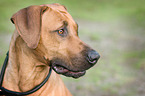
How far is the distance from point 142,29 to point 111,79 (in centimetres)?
537

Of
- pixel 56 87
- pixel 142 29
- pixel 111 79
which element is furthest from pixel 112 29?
pixel 56 87

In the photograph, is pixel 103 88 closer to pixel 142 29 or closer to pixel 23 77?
pixel 23 77

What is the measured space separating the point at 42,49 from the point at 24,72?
481 millimetres

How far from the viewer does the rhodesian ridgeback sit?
3088 millimetres

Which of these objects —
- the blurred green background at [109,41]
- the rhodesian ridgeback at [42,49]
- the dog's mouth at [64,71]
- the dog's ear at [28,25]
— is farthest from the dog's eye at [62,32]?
the blurred green background at [109,41]

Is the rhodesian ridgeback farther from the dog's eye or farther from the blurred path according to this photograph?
the blurred path

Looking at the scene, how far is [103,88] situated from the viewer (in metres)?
5.98

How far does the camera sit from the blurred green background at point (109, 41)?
6.13 meters

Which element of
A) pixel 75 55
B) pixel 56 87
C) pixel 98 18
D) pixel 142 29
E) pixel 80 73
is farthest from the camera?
pixel 98 18

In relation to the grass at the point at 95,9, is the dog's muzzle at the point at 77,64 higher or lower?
higher

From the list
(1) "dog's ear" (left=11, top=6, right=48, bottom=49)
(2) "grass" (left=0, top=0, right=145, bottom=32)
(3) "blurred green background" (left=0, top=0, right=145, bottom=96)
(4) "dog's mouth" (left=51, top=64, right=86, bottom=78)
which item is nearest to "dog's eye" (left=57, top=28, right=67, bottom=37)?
(1) "dog's ear" (left=11, top=6, right=48, bottom=49)

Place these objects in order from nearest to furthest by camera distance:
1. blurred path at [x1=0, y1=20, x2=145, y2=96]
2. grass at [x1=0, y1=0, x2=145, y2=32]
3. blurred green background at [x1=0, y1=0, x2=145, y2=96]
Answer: blurred path at [x1=0, y1=20, x2=145, y2=96], blurred green background at [x1=0, y1=0, x2=145, y2=96], grass at [x1=0, y1=0, x2=145, y2=32]

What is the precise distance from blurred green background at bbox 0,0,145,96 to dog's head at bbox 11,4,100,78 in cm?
273

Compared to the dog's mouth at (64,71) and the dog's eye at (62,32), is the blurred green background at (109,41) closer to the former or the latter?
the dog's mouth at (64,71)
